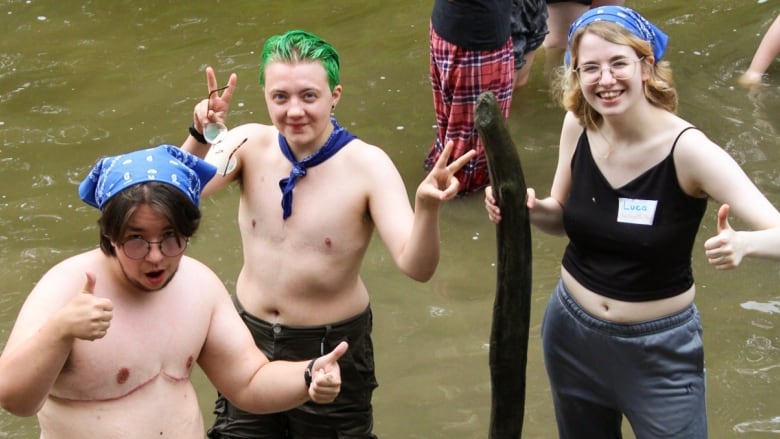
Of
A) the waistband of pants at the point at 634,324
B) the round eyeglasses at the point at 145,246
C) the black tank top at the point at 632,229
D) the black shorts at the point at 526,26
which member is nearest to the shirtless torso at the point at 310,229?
the black tank top at the point at 632,229

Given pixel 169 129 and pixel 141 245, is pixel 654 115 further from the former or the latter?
pixel 169 129

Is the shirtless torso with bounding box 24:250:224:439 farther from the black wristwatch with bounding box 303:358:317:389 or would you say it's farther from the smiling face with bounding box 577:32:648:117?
the smiling face with bounding box 577:32:648:117

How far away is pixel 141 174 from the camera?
2.73 meters

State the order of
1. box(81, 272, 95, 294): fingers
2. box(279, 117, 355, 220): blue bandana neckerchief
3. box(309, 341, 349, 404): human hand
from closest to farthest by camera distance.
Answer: box(81, 272, 95, 294): fingers < box(309, 341, 349, 404): human hand < box(279, 117, 355, 220): blue bandana neckerchief

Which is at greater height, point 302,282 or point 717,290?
point 302,282

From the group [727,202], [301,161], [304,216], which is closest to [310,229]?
[304,216]

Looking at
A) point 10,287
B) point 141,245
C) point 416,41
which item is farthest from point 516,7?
point 141,245

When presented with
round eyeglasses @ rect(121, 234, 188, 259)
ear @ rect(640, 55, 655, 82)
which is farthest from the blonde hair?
round eyeglasses @ rect(121, 234, 188, 259)

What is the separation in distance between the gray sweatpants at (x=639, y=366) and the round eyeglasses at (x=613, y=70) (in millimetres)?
655

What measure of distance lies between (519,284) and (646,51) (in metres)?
0.75

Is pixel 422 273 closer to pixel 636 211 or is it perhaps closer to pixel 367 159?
pixel 367 159

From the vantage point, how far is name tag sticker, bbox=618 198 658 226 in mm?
3215

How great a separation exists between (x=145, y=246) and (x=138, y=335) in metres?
0.29

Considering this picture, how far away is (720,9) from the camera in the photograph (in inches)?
325
